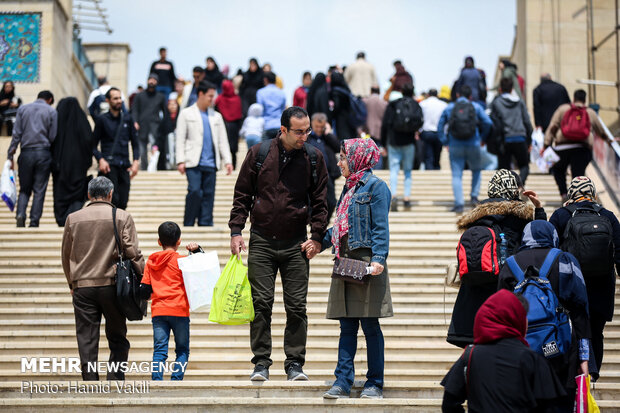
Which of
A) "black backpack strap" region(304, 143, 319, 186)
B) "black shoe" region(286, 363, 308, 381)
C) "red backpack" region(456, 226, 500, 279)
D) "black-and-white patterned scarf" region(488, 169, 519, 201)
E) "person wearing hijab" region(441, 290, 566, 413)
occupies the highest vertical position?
"black backpack strap" region(304, 143, 319, 186)

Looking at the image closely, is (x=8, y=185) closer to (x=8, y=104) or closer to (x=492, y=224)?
(x=8, y=104)

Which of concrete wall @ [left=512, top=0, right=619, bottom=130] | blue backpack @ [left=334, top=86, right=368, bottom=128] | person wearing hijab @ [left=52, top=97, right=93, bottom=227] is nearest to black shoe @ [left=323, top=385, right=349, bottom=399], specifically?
person wearing hijab @ [left=52, top=97, right=93, bottom=227]

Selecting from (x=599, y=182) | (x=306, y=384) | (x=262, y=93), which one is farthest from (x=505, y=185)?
(x=262, y=93)

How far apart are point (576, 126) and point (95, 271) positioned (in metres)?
7.55

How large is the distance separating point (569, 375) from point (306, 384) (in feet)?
6.17

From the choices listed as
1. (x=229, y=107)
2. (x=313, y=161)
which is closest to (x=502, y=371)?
(x=313, y=161)

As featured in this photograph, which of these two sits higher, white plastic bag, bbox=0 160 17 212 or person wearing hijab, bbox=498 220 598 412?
white plastic bag, bbox=0 160 17 212

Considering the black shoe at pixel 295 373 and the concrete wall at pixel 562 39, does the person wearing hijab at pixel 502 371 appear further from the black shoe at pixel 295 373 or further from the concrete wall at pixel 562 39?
the concrete wall at pixel 562 39

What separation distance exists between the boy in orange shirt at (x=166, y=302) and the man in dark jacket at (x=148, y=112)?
1017 centimetres

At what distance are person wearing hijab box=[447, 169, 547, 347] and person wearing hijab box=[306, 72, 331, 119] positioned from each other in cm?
878

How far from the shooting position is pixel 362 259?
278 inches

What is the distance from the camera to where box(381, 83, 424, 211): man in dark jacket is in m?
14.0

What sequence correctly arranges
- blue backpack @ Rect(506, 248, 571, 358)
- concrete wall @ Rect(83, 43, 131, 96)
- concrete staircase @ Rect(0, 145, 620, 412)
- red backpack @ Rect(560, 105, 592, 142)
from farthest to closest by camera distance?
concrete wall @ Rect(83, 43, 131, 96) < red backpack @ Rect(560, 105, 592, 142) < concrete staircase @ Rect(0, 145, 620, 412) < blue backpack @ Rect(506, 248, 571, 358)

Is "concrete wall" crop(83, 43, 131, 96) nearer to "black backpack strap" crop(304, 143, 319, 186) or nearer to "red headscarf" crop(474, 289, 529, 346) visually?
"black backpack strap" crop(304, 143, 319, 186)
